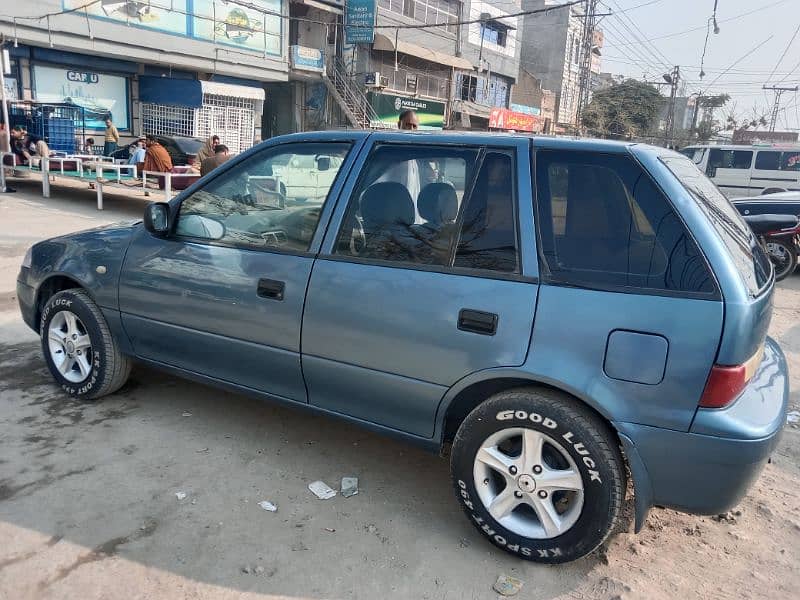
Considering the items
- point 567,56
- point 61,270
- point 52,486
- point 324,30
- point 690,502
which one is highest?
point 567,56

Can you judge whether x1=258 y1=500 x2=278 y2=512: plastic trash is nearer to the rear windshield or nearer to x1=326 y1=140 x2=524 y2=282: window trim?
x1=326 y1=140 x2=524 y2=282: window trim

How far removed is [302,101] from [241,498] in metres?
27.8

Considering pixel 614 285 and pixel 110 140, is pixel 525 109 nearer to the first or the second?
pixel 110 140

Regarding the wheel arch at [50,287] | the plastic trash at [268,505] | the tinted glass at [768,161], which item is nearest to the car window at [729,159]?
the tinted glass at [768,161]

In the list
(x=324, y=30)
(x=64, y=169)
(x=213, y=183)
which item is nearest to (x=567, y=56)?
(x=324, y=30)

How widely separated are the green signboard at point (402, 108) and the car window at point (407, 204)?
82.1 ft

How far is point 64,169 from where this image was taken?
47.8ft

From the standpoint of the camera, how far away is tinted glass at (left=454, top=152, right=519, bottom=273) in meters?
2.69

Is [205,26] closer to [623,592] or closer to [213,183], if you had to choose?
[213,183]

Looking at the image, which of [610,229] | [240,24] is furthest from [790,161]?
[610,229]

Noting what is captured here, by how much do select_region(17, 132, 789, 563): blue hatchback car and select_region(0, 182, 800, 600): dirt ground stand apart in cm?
35

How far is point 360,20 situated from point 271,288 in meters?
27.3

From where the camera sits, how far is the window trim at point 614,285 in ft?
7.62

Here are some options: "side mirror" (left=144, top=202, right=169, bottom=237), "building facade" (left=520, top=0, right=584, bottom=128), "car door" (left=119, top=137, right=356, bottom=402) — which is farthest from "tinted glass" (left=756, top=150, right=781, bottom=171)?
"building facade" (left=520, top=0, right=584, bottom=128)
